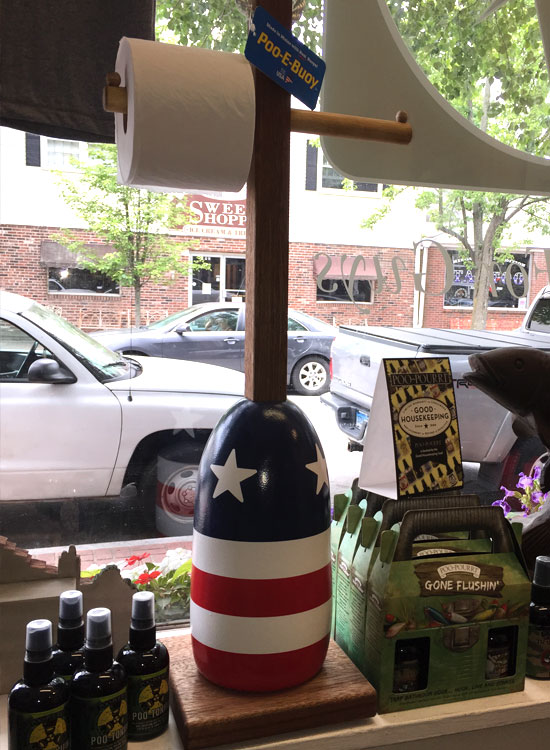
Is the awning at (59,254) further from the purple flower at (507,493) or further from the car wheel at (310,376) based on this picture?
the purple flower at (507,493)

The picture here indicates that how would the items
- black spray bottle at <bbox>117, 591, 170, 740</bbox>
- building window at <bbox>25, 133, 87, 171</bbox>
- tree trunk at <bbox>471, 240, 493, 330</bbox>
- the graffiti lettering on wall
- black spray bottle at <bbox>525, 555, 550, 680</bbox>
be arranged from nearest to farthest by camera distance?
black spray bottle at <bbox>117, 591, 170, 740</bbox>, black spray bottle at <bbox>525, 555, 550, 680</bbox>, building window at <bbox>25, 133, 87, 171</bbox>, the graffiti lettering on wall, tree trunk at <bbox>471, 240, 493, 330</bbox>

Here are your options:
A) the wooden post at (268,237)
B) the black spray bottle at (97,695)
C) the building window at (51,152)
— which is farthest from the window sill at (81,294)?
the black spray bottle at (97,695)

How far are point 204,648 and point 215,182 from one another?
663 mm

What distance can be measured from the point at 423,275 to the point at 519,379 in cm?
38

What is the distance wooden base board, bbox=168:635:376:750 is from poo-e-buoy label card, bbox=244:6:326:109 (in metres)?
0.87

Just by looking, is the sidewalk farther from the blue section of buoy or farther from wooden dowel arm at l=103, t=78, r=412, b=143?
wooden dowel arm at l=103, t=78, r=412, b=143

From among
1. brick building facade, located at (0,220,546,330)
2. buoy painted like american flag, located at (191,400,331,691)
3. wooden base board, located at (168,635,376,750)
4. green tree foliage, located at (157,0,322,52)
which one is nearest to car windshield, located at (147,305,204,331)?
brick building facade, located at (0,220,546,330)

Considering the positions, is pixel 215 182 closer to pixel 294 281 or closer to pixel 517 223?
pixel 294 281

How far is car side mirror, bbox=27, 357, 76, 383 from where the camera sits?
1186 millimetres

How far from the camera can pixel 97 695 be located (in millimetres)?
833

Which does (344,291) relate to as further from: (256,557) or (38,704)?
(38,704)

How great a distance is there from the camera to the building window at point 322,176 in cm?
128

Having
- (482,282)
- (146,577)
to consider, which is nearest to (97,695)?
(146,577)

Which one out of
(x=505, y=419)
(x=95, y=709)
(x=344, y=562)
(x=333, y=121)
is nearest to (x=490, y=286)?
(x=505, y=419)
